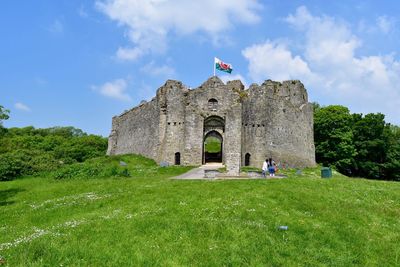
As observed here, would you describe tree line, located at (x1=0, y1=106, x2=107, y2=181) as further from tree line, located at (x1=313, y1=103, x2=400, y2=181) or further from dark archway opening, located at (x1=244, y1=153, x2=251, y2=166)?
tree line, located at (x1=313, y1=103, x2=400, y2=181)

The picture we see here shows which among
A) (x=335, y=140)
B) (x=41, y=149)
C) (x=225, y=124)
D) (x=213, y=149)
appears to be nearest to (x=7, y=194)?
(x=225, y=124)

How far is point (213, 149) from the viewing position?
59.8m

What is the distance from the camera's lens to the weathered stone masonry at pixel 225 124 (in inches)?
1649

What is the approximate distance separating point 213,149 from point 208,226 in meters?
44.9

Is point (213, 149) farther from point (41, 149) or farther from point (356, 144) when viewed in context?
point (41, 149)

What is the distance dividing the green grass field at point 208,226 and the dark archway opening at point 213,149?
20495mm

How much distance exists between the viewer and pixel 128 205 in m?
18.7

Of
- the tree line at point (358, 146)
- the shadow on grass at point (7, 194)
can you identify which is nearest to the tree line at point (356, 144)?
the tree line at point (358, 146)

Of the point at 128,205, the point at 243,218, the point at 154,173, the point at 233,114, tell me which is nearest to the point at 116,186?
the point at 128,205

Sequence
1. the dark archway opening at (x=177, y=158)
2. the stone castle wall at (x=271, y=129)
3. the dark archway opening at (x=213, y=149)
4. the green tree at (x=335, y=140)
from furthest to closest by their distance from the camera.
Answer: the green tree at (x=335, y=140) < the dark archway opening at (x=213, y=149) < the dark archway opening at (x=177, y=158) < the stone castle wall at (x=271, y=129)

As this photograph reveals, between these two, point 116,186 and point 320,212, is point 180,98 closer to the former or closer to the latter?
point 116,186

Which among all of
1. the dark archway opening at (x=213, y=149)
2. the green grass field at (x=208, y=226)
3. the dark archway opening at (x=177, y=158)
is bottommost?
the green grass field at (x=208, y=226)

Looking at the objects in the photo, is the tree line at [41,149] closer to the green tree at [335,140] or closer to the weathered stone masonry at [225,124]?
the weathered stone masonry at [225,124]

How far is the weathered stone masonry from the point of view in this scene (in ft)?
137
